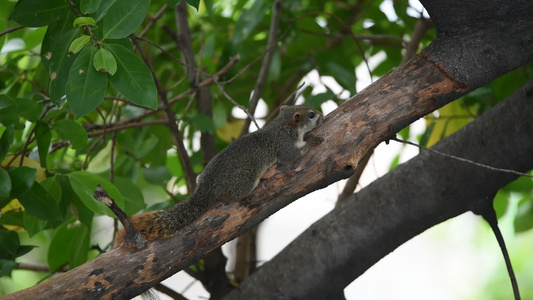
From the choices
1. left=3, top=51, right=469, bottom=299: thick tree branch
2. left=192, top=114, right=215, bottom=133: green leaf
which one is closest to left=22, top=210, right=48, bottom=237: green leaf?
left=3, top=51, right=469, bottom=299: thick tree branch

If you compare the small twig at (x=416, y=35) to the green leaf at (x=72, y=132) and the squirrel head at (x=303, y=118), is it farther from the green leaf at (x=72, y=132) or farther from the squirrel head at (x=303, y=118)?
the green leaf at (x=72, y=132)

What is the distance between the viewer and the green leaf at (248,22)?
208 centimetres

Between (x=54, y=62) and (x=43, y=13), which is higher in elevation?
(x=43, y=13)

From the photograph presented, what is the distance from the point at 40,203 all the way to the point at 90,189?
0.13 meters

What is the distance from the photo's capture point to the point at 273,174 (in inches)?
61.0

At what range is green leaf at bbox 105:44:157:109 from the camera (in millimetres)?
1311

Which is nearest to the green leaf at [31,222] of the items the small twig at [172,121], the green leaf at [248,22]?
the small twig at [172,121]

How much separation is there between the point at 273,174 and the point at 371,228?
424 millimetres

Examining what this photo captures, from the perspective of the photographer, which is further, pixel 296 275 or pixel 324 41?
pixel 324 41

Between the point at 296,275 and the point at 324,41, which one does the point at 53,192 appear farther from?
the point at 324,41

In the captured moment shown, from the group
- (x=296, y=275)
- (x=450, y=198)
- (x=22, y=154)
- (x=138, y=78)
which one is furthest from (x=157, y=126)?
(x=450, y=198)

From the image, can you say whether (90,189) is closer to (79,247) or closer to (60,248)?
(79,247)

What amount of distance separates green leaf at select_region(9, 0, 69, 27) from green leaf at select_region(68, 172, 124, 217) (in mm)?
396

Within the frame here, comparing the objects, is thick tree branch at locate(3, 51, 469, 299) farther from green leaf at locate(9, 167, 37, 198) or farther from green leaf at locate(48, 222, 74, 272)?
green leaf at locate(48, 222, 74, 272)
